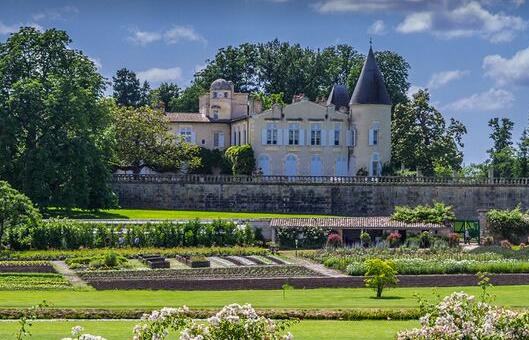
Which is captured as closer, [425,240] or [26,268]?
[26,268]

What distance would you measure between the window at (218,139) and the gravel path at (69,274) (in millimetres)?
42928

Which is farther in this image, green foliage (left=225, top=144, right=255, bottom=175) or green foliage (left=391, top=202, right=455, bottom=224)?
green foliage (left=225, top=144, right=255, bottom=175)

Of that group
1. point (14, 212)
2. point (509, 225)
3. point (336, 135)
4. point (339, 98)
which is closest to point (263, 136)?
point (336, 135)

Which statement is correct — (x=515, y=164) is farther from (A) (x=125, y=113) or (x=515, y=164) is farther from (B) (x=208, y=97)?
(A) (x=125, y=113)

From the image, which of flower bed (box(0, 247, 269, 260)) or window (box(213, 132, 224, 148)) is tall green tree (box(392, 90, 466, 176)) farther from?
flower bed (box(0, 247, 269, 260))

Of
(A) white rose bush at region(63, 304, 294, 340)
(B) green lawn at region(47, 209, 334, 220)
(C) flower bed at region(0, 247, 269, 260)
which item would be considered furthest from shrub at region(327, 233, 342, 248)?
(A) white rose bush at region(63, 304, 294, 340)

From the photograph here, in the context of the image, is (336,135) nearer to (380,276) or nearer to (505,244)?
(505,244)

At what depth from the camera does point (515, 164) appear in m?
103

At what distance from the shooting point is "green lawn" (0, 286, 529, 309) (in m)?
35.9

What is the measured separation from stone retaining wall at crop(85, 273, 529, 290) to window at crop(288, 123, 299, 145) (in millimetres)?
44053

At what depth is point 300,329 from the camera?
29.6 metres

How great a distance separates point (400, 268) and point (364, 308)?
13.3 meters

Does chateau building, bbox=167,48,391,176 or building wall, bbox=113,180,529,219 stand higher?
chateau building, bbox=167,48,391,176

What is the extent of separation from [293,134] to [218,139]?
8114 millimetres
